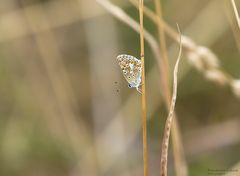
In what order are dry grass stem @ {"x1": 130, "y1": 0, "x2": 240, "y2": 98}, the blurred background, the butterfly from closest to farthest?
the butterfly, dry grass stem @ {"x1": 130, "y1": 0, "x2": 240, "y2": 98}, the blurred background

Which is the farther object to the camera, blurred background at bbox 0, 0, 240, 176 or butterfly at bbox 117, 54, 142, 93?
blurred background at bbox 0, 0, 240, 176

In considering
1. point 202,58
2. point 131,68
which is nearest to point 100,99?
point 202,58

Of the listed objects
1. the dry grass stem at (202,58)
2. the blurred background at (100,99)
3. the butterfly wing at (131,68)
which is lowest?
the butterfly wing at (131,68)

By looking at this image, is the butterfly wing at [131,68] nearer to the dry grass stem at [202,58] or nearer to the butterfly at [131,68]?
the butterfly at [131,68]

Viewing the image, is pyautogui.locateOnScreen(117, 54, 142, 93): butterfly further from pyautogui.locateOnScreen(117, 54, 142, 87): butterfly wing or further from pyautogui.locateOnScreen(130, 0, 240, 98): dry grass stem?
pyautogui.locateOnScreen(130, 0, 240, 98): dry grass stem

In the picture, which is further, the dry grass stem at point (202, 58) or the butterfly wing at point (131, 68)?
the dry grass stem at point (202, 58)

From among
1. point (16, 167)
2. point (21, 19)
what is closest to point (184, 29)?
point (21, 19)

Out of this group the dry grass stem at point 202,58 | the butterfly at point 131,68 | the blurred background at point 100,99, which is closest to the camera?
the butterfly at point 131,68

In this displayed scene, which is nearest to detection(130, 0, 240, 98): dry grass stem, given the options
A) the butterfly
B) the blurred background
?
the butterfly

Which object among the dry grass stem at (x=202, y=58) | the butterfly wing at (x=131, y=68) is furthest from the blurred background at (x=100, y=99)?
the butterfly wing at (x=131, y=68)
